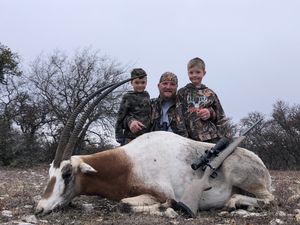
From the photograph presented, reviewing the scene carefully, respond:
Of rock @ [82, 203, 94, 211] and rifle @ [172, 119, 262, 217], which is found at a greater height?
rifle @ [172, 119, 262, 217]

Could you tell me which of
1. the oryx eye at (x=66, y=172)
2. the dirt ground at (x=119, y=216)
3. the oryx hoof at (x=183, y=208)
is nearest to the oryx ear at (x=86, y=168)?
the oryx eye at (x=66, y=172)

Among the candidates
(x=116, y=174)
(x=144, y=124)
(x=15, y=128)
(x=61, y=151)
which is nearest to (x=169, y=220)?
(x=116, y=174)

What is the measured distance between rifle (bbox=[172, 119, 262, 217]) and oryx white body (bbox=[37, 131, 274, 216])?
12 centimetres

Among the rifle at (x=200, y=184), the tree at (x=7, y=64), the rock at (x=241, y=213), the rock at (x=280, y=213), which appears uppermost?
the tree at (x=7, y=64)

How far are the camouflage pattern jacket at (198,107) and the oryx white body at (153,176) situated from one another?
0.83 metres

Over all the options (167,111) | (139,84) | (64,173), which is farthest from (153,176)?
(139,84)

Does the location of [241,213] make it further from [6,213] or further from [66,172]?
[6,213]

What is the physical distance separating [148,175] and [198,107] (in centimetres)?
173

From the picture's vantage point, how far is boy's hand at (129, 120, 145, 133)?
7.69 metres

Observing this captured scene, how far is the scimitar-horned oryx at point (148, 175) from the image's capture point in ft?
20.2

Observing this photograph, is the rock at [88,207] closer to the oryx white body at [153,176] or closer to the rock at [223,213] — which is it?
the oryx white body at [153,176]

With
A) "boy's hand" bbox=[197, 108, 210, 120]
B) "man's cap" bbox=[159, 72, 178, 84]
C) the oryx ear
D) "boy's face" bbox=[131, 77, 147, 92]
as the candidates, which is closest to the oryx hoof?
the oryx ear

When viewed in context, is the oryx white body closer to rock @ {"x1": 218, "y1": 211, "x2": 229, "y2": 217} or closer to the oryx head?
the oryx head

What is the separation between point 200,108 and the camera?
7.60m
